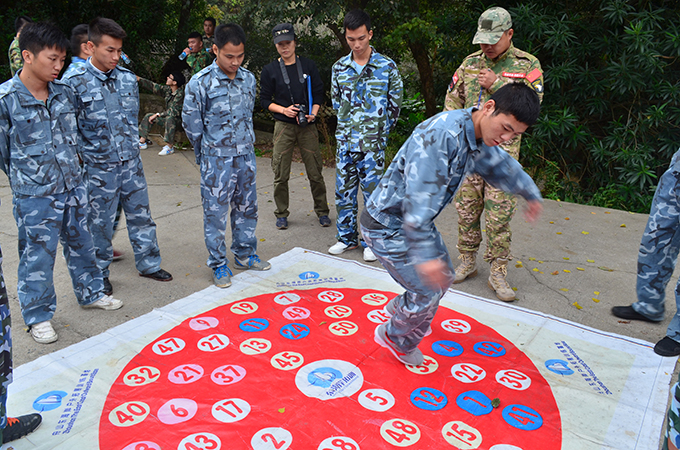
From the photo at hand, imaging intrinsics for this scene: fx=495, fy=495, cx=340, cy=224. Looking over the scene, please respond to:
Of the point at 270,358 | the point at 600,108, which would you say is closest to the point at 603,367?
the point at 270,358

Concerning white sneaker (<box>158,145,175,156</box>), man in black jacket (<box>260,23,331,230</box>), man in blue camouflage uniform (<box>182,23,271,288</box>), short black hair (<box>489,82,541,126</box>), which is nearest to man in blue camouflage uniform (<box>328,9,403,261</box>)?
man in black jacket (<box>260,23,331,230</box>)

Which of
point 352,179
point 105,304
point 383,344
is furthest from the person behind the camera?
point 352,179

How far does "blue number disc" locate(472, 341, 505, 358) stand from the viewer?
2639mm

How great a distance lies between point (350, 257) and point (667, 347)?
216cm

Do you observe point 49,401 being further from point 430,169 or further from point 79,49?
point 79,49

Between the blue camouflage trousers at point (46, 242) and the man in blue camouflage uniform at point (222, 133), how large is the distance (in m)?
0.78

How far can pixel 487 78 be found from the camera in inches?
124

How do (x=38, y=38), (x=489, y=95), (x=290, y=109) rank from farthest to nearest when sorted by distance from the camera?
(x=290, y=109) < (x=489, y=95) < (x=38, y=38)

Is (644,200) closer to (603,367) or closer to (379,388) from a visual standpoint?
(603,367)

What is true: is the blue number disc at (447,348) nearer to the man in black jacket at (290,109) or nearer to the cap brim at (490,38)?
the cap brim at (490,38)

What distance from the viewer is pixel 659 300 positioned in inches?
118

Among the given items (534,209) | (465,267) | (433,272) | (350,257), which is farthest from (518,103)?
(350,257)

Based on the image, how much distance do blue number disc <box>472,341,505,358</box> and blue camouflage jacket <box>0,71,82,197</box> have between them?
2408 millimetres

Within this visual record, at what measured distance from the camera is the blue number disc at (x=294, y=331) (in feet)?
9.08
